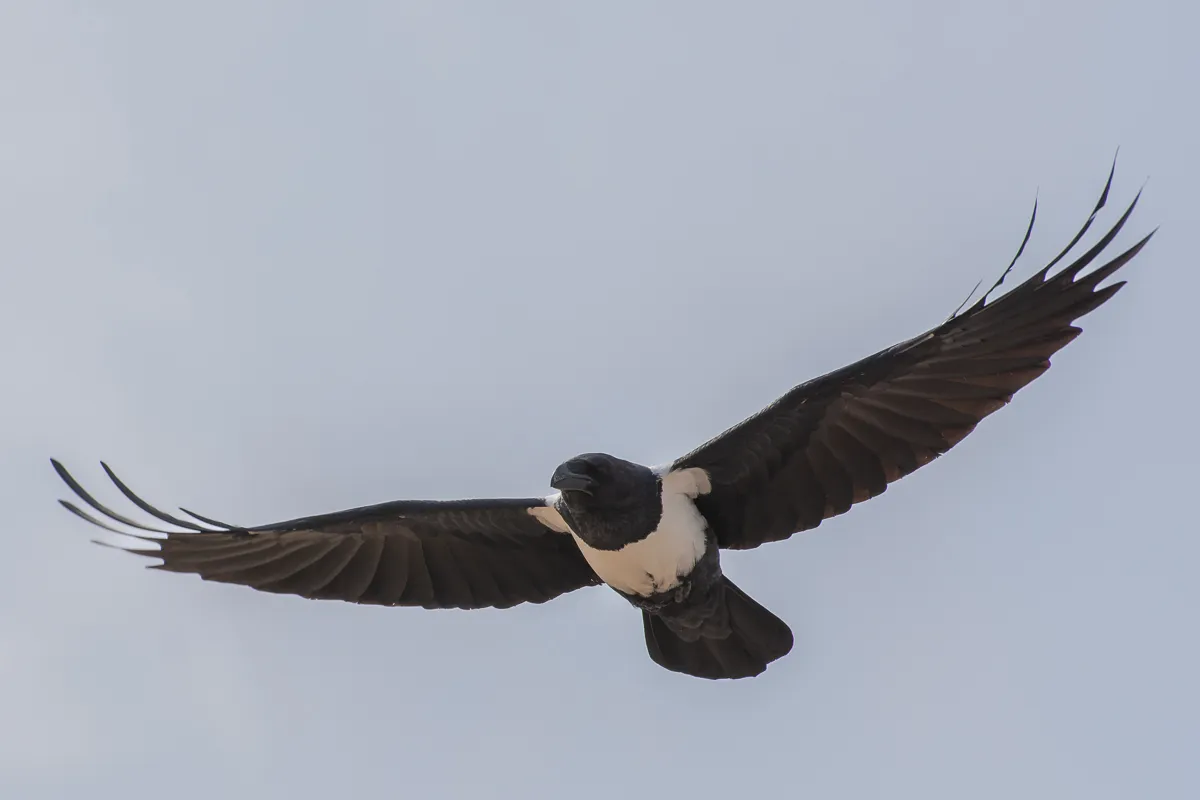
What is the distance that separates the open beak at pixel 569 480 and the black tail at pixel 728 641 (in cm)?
148

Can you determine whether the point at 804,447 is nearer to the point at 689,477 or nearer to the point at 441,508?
the point at 689,477

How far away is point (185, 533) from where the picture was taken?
12.4 m

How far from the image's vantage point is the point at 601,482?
1168cm

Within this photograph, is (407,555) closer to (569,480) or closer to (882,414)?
(569,480)

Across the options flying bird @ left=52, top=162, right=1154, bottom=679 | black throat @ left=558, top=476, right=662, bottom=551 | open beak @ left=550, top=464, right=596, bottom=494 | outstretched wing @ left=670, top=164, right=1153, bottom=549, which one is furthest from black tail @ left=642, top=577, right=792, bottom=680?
open beak @ left=550, top=464, right=596, bottom=494

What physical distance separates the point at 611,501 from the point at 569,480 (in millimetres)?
460

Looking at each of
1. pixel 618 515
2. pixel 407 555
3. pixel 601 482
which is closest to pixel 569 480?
pixel 601 482

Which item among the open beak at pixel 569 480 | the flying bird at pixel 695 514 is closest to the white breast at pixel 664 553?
the flying bird at pixel 695 514

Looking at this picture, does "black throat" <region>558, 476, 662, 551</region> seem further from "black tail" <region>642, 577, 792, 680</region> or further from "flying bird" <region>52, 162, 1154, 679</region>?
"black tail" <region>642, 577, 792, 680</region>

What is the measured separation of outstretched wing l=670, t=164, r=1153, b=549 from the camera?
11.0 metres

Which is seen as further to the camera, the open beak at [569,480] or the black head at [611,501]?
the black head at [611,501]

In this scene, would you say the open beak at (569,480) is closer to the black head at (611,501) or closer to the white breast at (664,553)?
the black head at (611,501)

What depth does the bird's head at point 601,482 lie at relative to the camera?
37.7 feet

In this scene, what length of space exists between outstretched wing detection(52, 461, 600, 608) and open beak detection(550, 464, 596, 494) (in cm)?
98
